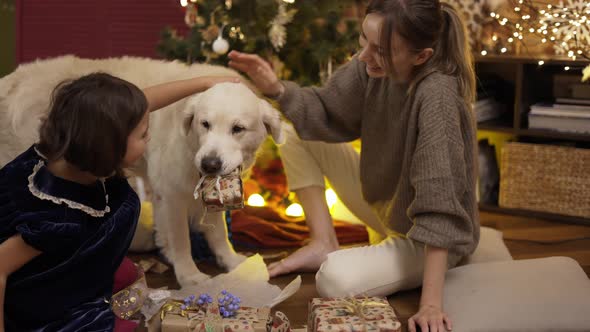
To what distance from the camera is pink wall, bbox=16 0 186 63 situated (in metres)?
4.05

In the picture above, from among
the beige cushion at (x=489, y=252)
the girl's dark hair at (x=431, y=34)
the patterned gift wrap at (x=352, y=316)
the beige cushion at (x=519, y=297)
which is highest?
the girl's dark hair at (x=431, y=34)

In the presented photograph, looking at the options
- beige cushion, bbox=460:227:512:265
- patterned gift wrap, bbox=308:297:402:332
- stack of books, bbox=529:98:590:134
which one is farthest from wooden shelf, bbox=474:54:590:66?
patterned gift wrap, bbox=308:297:402:332

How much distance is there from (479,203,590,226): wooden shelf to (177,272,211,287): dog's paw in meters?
1.59

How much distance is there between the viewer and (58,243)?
162 centimetres

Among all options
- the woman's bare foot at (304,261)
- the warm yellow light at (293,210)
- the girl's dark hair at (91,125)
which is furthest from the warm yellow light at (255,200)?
the girl's dark hair at (91,125)

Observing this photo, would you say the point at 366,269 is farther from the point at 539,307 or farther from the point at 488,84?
the point at 488,84

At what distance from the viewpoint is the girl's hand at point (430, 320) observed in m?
1.87

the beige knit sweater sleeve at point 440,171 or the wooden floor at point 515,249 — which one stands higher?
the beige knit sweater sleeve at point 440,171

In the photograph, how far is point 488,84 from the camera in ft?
11.4

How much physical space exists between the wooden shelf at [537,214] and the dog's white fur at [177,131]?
140cm

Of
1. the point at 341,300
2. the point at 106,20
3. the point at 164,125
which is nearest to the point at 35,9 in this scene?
the point at 106,20

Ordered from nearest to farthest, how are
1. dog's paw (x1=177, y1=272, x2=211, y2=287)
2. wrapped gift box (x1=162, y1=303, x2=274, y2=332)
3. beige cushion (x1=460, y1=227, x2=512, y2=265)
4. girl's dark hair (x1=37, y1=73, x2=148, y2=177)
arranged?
girl's dark hair (x1=37, y1=73, x2=148, y2=177) → wrapped gift box (x1=162, y1=303, x2=274, y2=332) → dog's paw (x1=177, y1=272, x2=211, y2=287) → beige cushion (x1=460, y1=227, x2=512, y2=265)

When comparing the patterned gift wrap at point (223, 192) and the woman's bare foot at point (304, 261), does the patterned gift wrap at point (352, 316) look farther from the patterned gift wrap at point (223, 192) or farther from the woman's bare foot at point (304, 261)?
the woman's bare foot at point (304, 261)

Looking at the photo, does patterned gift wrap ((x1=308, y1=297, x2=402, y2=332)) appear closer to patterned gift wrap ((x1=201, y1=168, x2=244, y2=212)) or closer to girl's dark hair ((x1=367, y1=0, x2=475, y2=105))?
patterned gift wrap ((x1=201, y1=168, x2=244, y2=212))
